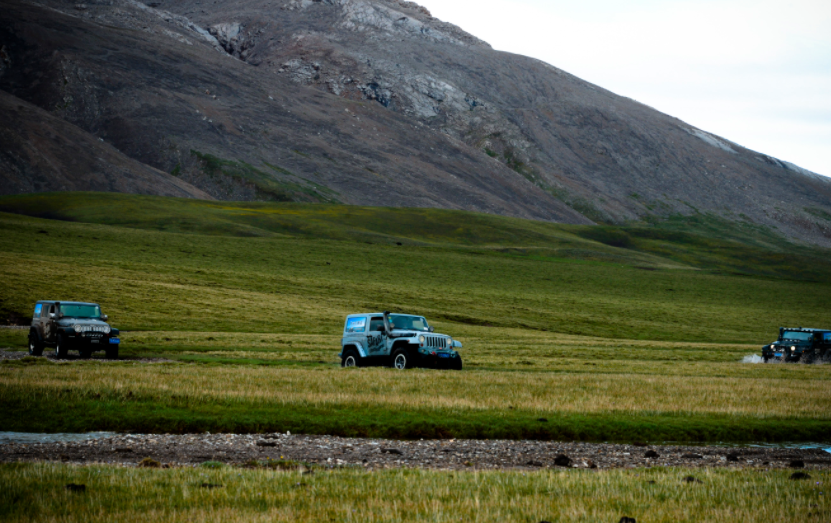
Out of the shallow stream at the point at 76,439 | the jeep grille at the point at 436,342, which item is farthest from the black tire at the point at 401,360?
the shallow stream at the point at 76,439

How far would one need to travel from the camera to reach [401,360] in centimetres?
3494

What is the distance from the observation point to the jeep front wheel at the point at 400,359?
3456 centimetres

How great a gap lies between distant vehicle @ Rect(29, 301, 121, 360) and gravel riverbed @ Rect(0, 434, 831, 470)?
18541 mm

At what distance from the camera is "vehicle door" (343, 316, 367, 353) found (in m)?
36.0

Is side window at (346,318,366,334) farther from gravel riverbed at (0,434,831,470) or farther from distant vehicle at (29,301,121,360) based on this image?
gravel riverbed at (0,434,831,470)

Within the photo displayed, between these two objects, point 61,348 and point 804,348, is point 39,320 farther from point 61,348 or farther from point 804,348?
point 804,348

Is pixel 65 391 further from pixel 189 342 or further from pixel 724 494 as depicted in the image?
pixel 189 342

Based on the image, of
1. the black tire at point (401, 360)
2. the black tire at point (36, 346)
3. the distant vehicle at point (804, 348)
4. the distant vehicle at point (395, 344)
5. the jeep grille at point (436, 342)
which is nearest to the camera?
the black tire at point (401, 360)

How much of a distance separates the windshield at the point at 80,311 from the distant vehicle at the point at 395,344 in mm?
12750

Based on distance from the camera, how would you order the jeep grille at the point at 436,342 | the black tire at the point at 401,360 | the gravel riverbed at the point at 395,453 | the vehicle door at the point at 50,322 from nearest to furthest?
1. the gravel riverbed at the point at 395,453
2. the black tire at the point at 401,360
3. the jeep grille at the point at 436,342
4. the vehicle door at the point at 50,322

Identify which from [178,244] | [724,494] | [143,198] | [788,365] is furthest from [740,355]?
[143,198]

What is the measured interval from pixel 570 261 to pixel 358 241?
4339cm

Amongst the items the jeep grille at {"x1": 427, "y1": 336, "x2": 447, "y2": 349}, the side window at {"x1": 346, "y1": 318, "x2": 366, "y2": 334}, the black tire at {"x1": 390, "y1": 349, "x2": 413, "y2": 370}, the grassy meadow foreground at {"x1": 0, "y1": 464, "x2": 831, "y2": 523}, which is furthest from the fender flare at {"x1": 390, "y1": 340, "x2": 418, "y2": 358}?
the grassy meadow foreground at {"x1": 0, "y1": 464, "x2": 831, "y2": 523}

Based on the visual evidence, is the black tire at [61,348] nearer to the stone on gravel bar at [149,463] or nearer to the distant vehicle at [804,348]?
the stone on gravel bar at [149,463]
